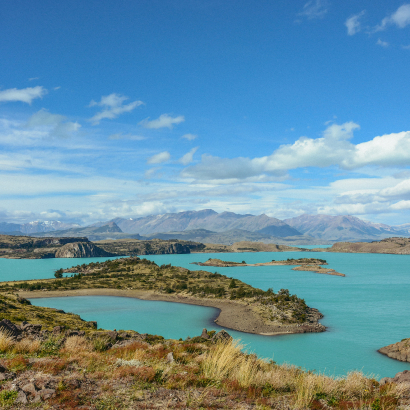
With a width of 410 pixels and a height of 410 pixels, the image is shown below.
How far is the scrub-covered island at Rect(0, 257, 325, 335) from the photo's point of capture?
55.6 meters

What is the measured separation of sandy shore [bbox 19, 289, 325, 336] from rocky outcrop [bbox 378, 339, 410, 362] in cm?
1265

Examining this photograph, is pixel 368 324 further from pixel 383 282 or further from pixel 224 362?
pixel 383 282

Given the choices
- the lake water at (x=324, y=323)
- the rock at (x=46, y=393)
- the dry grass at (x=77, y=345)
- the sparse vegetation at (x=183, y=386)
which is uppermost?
the rock at (x=46, y=393)

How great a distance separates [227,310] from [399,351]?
34070mm

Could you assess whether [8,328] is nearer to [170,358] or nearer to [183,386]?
[170,358]

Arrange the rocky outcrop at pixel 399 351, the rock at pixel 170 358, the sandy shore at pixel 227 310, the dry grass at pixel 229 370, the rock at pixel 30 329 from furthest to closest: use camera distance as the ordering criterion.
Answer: the sandy shore at pixel 227 310
the rocky outcrop at pixel 399 351
the rock at pixel 30 329
the rock at pixel 170 358
the dry grass at pixel 229 370

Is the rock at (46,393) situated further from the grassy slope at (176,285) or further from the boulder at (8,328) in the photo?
the grassy slope at (176,285)

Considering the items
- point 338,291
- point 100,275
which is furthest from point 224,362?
point 100,275

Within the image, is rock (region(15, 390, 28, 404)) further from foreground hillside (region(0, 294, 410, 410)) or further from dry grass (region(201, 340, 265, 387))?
dry grass (region(201, 340, 265, 387))

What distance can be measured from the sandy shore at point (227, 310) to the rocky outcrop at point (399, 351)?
12655 millimetres

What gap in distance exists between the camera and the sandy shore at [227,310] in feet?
172

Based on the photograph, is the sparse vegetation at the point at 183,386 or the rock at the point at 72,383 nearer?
the sparse vegetation at the point at 183,386

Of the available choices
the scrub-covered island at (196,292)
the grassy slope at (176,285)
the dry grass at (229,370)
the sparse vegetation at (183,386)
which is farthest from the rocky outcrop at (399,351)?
the dry grass at (229,370)

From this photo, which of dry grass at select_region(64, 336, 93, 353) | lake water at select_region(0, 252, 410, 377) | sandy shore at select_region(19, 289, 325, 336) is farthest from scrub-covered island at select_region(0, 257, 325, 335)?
dry grass at select_region(64, 336, 93, 353)
